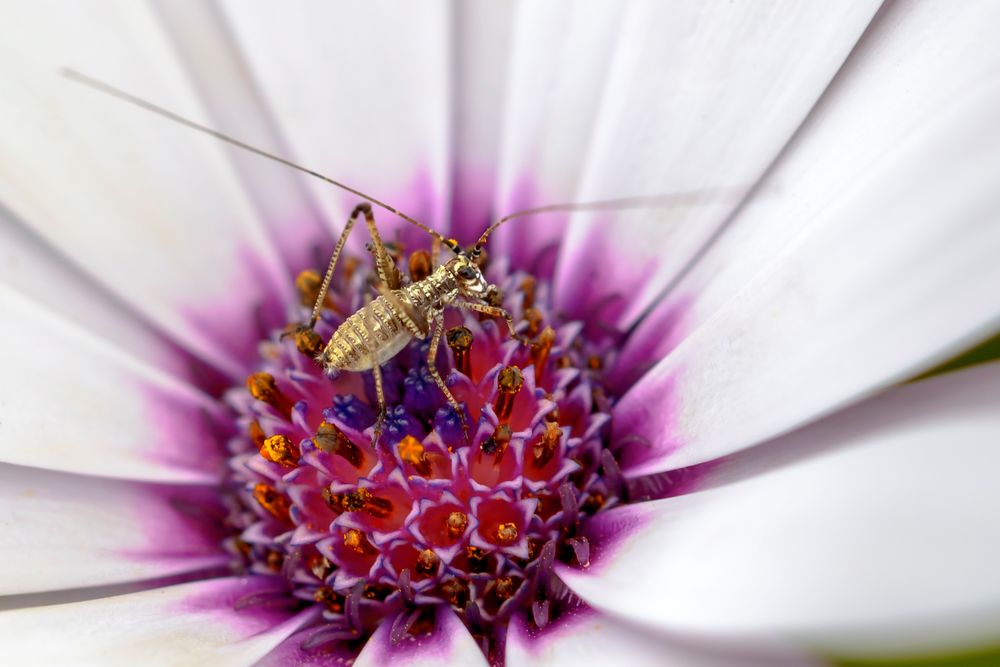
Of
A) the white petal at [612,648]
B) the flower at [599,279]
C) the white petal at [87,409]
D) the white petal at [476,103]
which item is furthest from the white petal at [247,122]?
the white petal at [612,648]

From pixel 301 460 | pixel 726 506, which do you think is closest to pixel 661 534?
pixel 726 506

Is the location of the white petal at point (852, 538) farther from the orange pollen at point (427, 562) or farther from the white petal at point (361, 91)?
the white petal at point (361, 91)

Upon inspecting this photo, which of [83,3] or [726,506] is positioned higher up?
[83,3]

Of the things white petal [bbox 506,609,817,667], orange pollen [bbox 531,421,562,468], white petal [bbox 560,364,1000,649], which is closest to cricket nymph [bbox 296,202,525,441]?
orange pollen [bbox 531,421,562,468]

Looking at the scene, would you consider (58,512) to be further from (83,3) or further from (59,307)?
(83,3)

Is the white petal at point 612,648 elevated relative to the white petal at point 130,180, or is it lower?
lower

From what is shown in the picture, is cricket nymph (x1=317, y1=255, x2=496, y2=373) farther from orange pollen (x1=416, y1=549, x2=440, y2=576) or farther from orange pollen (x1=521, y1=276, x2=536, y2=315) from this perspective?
orange pollen (x1=416, y1=549, x2=440, y2=576)

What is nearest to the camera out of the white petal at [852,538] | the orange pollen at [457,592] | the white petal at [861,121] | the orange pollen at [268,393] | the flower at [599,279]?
the white petal at [852,538]
